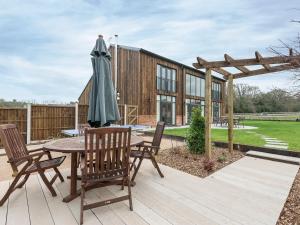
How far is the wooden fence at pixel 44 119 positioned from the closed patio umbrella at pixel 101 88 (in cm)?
607

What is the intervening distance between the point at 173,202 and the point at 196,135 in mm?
3063

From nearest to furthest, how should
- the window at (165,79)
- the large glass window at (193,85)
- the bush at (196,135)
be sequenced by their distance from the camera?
1. the bush at (196,135)
2. the window at (165,79)
3. the large glass window at (193,85)

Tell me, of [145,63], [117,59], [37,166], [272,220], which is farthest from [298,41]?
[117,59]

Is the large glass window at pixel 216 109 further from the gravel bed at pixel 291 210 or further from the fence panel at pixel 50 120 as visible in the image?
the gravel bed at pixel 291 210

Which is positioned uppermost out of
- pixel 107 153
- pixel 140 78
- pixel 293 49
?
pixel 140 78

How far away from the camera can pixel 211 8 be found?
310 inches

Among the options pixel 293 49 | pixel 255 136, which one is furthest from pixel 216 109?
pixel 293 49

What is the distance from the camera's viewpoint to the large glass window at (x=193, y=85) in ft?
64.5

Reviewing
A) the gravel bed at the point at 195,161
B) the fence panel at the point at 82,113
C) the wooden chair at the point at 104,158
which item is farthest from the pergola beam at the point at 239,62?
the fence panel at the point at 82,113

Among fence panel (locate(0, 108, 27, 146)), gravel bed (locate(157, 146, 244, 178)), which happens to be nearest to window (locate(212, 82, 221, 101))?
gravel bed (locate(157, 146, 244, 178))

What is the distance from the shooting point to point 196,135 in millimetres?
5621

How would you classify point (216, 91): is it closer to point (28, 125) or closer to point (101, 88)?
point (28, 125)

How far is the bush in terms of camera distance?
558cm

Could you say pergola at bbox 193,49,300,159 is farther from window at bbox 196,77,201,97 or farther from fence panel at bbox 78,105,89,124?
window at bbox 196,77,201,97
